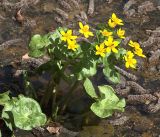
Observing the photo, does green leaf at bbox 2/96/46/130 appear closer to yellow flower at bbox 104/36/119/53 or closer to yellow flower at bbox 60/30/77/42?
yellow flower at bbox 60/30/77/42

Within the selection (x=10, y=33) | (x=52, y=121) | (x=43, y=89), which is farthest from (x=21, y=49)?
(x=52, y=121)

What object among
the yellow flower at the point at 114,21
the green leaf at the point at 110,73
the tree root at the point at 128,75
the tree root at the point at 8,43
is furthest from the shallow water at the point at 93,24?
the yellow flower at the point at 114,21

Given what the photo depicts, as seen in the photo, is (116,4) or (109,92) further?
(116,4)

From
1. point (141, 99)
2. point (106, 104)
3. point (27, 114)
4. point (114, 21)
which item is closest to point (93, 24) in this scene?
point (141, 99)

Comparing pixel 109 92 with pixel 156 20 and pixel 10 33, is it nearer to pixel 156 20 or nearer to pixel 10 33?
pixel 10 33

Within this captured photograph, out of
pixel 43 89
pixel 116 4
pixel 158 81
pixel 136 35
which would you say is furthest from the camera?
pixel 116 4

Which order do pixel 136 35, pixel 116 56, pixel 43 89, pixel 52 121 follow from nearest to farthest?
1. pixel 116 56
2. pixel 52 121
3. pixel 43 89
4. pixel 136 35

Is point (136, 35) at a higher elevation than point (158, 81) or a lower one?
higher
